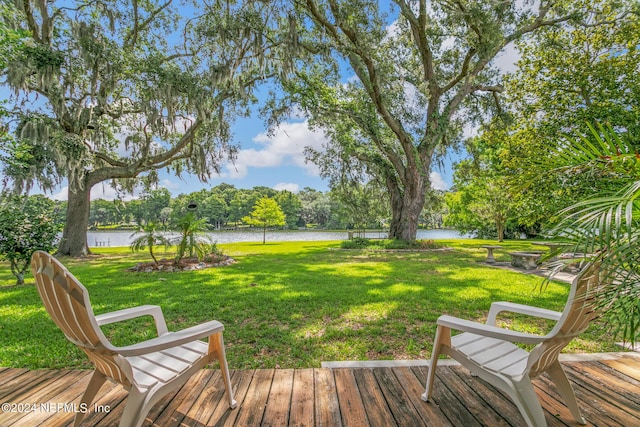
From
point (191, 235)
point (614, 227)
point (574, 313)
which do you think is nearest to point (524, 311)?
point (574, 313)

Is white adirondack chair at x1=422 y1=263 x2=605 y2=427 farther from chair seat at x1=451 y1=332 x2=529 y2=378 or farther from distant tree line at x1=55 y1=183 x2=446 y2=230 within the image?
distant tree line at x1=55 y1=183 x2=446 y2=230

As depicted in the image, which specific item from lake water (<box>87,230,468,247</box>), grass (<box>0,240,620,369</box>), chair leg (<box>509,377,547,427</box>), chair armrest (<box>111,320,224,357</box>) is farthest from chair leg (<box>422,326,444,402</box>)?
lake water (<box>87,230,468,247</box>)

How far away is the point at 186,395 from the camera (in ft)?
6.02

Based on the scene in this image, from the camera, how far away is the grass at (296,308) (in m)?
2.59

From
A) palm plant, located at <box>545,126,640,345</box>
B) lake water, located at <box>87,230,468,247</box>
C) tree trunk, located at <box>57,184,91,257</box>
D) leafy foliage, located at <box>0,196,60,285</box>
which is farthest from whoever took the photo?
lake water, located at <box>87,230,468,247</box>

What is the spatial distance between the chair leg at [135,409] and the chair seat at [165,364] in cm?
6

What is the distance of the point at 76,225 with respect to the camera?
10570mm

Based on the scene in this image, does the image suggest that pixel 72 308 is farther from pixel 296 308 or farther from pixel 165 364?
pixel 296 308

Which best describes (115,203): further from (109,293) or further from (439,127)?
(439,127)

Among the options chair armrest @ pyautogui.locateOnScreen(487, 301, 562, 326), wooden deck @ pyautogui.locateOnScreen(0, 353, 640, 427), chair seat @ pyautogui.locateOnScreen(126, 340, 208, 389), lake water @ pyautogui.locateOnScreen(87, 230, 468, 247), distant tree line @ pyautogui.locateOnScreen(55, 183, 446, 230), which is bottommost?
lake water @ pyautogui.locateOnScreen(87, 230, 468, 247)

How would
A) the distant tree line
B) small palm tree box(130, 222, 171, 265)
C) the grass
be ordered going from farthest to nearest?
the distant tree line → small palm tree box(130, 222, 171, 265) → the grass

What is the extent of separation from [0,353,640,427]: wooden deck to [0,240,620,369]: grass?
0.33 meters

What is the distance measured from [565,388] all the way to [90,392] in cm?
256

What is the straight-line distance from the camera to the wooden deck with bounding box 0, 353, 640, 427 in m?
1.60
